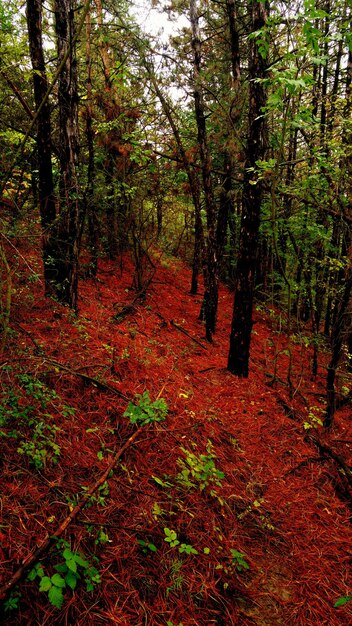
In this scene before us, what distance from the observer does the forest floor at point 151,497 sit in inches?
85.1

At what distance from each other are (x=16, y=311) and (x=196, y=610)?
4.31m

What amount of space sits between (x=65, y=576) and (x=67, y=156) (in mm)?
5736

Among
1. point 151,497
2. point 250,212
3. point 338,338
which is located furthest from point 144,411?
point 250,212

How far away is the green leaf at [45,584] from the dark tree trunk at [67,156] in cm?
426

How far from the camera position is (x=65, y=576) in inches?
78.3

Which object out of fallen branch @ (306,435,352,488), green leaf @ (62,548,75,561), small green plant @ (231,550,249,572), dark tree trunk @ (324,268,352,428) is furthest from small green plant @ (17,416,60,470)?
dark tree trunk @ (324,268,352,428)

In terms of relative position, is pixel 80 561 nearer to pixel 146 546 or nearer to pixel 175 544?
pixel 146 546

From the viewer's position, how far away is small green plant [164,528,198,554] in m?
2.52

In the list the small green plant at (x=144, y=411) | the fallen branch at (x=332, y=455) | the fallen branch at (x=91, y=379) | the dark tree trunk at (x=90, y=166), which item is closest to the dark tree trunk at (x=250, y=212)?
the fallen branch at (x=332, y=455)

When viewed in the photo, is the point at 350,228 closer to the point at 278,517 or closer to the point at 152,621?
the point at 278,517

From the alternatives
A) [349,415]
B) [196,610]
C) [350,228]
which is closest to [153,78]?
[350,228]

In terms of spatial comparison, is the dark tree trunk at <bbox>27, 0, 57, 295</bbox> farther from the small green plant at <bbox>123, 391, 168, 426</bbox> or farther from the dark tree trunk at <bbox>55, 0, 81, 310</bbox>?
the small green plant at <bbox>123, 391, 168, 426</bbox>

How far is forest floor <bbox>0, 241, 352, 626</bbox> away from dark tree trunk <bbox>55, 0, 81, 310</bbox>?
709mm

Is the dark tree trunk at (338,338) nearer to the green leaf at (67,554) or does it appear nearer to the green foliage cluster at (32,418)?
the green foliage cluster at (32,418)
